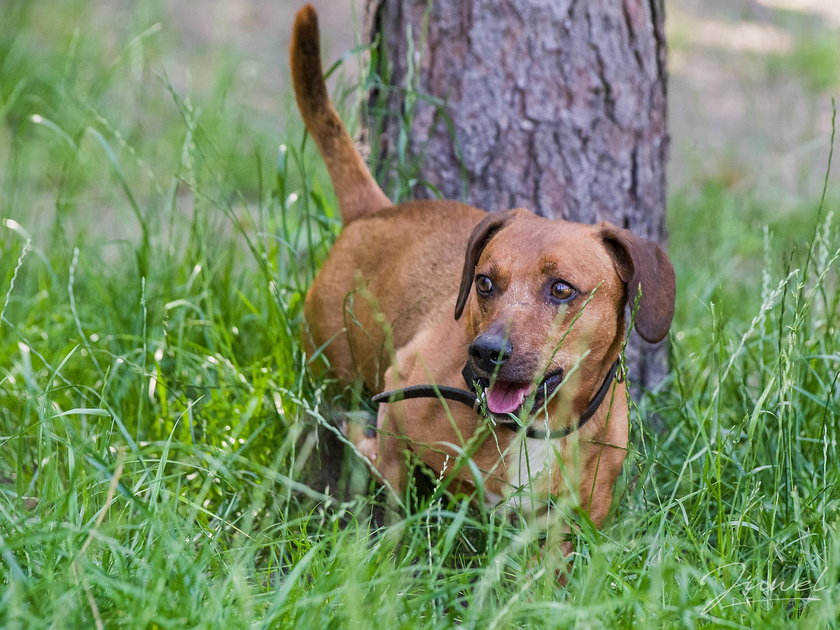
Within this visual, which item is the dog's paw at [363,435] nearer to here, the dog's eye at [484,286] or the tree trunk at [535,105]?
the dog's eye at [484,286]

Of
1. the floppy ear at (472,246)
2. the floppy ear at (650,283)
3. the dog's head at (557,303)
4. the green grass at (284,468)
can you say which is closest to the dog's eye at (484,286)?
the dog's head at (557,303)

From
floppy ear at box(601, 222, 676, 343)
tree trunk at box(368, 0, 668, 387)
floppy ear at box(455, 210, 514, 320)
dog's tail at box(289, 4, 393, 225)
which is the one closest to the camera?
floppy ear at box(601, 222, 676, 343)

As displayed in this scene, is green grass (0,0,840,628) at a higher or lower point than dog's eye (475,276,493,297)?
lower

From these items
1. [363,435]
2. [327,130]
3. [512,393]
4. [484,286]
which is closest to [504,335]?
[512,393]

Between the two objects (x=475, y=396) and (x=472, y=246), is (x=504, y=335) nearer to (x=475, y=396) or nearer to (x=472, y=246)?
(x=475, y=396)

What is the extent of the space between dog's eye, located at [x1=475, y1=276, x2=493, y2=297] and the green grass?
0.55 metres

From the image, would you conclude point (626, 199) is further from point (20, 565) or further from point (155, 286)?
point (20, 565)

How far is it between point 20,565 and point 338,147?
6.03 feet

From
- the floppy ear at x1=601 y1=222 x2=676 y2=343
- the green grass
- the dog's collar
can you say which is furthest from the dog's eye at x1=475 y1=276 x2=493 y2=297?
the green grass

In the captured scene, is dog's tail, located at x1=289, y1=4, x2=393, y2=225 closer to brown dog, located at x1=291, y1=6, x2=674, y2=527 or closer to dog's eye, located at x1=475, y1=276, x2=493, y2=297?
brown dog, located at x1=291, y1=6, x2=674, y2=527

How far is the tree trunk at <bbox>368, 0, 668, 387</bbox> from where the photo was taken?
347 cm

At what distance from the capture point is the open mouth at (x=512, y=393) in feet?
8.18

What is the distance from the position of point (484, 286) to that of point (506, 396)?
344 mm

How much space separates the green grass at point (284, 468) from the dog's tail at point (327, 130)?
0.55 ft
